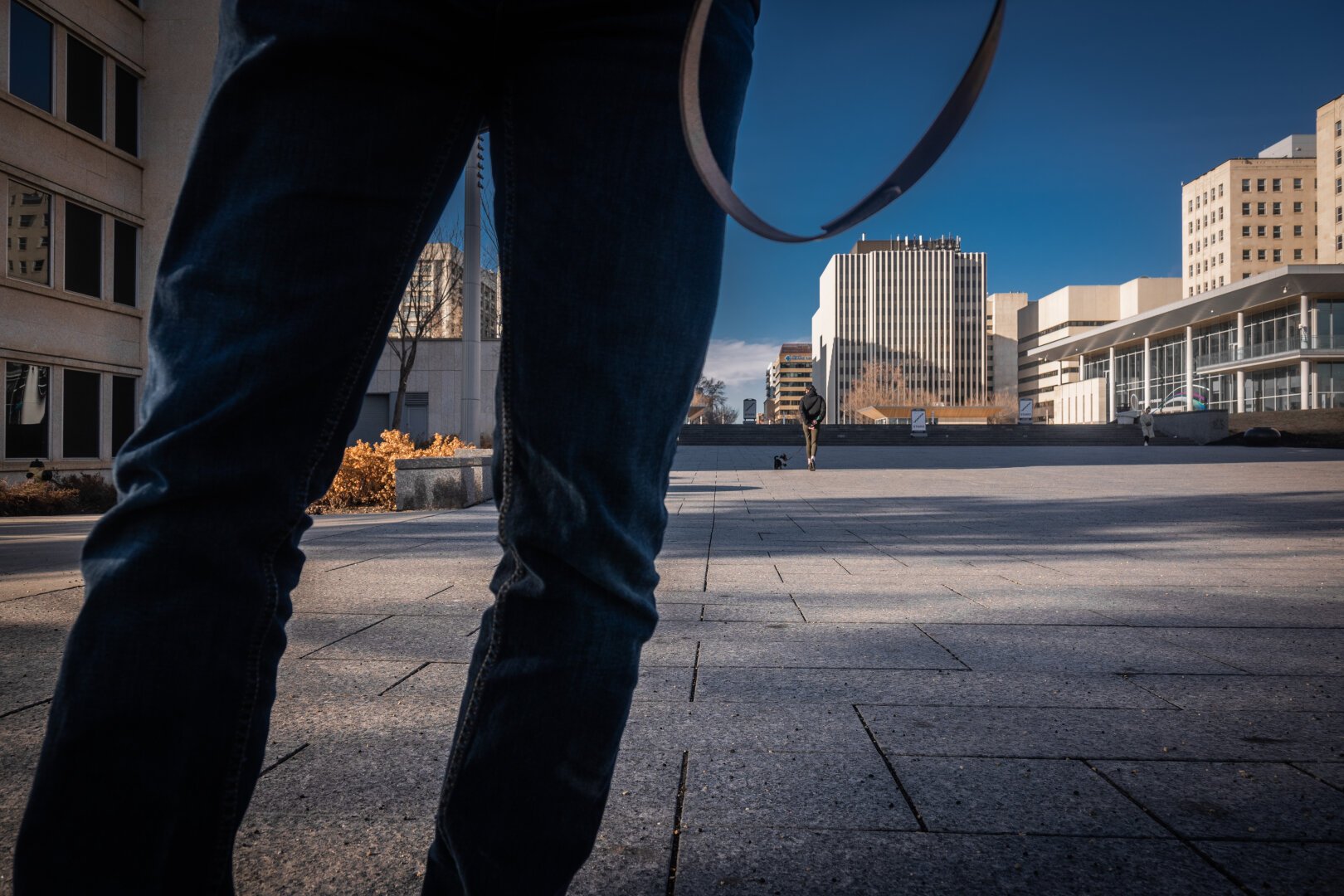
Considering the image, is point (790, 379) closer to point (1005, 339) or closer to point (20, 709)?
point (1005, 339)

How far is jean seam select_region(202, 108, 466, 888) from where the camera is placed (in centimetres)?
79

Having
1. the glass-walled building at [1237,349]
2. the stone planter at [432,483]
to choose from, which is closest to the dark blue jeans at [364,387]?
the stone planter at [432,483]

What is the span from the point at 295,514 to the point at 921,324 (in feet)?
436

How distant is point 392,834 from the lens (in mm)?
1350

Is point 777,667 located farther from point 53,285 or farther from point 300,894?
point 53,285

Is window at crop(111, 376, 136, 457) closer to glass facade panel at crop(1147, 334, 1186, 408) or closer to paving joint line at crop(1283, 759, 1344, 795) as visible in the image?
paving joint line at crop(1283, 759, 1344, 795)

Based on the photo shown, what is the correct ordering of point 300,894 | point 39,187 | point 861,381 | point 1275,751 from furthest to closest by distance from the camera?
point 861,381 → point 39,187 → point 1275,751 → point 300,894

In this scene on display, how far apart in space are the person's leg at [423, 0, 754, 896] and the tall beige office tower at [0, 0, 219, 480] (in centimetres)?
1618

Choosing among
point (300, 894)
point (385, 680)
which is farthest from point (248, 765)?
point (385, 680)

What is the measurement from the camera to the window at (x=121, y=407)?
53.3ft

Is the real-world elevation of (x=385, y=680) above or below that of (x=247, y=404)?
below

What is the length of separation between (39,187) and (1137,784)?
18.5 metres

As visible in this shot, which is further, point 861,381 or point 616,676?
point 861,381

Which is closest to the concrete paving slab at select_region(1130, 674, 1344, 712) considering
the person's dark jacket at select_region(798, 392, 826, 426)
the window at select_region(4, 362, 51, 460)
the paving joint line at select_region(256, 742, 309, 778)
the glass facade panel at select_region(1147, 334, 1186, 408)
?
the paving joint line at select_region(256, 742, 309, 778)
